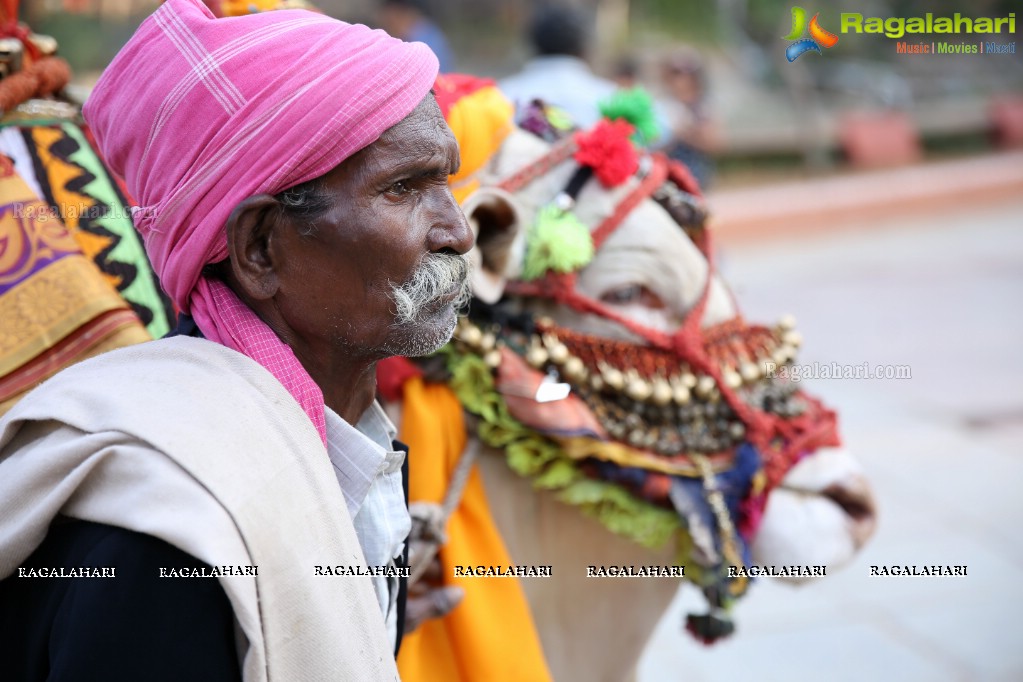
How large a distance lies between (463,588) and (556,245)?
2.54 ft

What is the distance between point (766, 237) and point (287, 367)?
10.7m

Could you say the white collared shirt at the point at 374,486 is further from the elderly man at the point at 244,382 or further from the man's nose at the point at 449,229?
the man's nose at the point at 449,229

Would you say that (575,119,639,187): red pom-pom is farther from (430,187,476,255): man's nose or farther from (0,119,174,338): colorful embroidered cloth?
(0,119,174,338): colorful embroidered cloth

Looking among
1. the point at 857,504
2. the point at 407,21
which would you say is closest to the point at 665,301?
the point at 857,504

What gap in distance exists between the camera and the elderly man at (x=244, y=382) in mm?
1314

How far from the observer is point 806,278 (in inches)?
399

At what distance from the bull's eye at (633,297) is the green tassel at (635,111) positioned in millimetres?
454

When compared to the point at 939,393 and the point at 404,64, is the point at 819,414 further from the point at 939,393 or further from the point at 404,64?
the point at 939,393

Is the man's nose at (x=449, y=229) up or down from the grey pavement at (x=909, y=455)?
up

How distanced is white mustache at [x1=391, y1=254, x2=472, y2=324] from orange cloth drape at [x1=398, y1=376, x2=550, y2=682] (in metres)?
0.69

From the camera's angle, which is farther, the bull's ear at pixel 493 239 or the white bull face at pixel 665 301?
the white bull face at pixel 665 301

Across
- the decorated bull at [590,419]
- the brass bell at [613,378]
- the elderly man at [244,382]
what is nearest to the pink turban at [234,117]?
the elderly man at [244,382]

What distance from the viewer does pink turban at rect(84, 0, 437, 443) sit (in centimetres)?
152

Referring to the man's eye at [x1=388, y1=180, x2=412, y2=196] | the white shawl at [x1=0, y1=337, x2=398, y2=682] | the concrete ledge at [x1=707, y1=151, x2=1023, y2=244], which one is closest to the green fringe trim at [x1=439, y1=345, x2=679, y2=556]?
the man's eye at [x1=388, y1=180, x2=412, y2=196]
